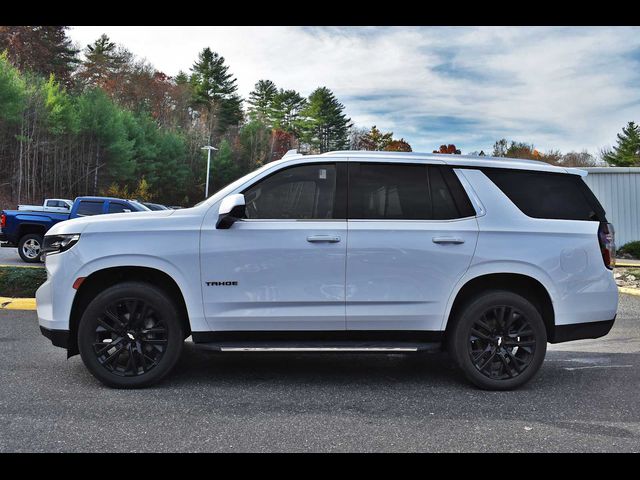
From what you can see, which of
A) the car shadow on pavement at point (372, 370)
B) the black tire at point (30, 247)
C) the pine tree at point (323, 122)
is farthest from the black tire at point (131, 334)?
the pine tree at point (323, 122)

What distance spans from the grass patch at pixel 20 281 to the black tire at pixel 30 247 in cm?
637

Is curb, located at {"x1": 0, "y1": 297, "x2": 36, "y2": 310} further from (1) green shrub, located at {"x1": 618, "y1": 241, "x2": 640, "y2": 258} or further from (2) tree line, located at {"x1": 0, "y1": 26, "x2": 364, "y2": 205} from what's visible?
(1) green shrub, located at {"x1": 618, "y1": 241, "x2": 640, "y2": 258}

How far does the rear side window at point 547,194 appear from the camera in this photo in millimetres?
5062

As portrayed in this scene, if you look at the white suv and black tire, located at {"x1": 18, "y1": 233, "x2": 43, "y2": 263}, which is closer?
the white suv

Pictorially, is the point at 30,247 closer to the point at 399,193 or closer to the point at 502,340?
the point at 399,193

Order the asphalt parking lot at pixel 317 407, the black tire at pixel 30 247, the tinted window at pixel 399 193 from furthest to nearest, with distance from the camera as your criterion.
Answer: the black tire at pixel 30 247 < the tinted window at pixel 399 193 < the asphalt parking lot at pixel 317 407

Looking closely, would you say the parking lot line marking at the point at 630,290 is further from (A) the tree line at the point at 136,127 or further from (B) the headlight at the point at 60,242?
(A) the tree line at the point at 136,127

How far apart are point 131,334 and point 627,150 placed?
85.0 meters

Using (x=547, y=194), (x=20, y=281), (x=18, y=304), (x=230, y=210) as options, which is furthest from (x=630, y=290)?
(x=20, y=281)

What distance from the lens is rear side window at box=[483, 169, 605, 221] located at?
16.6ft

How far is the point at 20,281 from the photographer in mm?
9062

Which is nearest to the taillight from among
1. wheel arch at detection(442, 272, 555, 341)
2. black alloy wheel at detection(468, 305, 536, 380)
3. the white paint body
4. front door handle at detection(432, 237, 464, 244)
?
the white paint body

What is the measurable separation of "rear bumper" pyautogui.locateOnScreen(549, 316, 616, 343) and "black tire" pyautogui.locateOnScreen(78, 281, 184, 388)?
319 cm

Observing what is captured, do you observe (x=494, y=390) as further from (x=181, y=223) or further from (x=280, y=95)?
(x=280, y=95)
